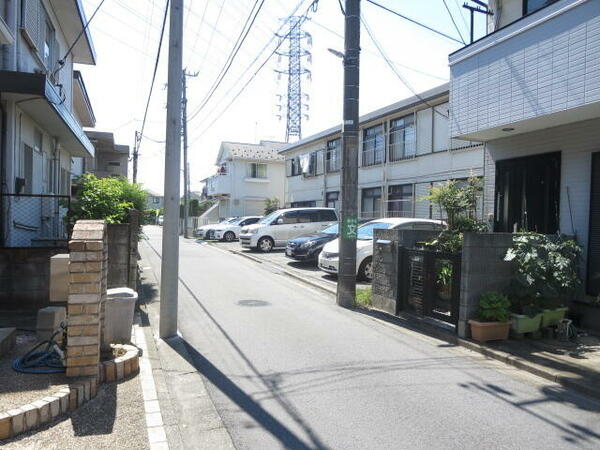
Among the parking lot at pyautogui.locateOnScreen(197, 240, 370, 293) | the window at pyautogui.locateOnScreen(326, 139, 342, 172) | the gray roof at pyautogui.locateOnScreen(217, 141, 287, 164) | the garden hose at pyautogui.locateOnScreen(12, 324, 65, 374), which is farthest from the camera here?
the gray roof at pyautogui.locateOnScreen(217, 141, 287, 164)

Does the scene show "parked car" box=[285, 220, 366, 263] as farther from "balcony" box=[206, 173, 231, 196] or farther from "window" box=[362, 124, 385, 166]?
"balcony" box=[206, 173, 231, 196]

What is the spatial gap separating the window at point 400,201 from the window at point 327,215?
2.37 meters

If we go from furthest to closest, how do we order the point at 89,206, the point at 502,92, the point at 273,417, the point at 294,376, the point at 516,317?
the point at 89,206 → the point at 502,92 → the point at 516,317 → the point at 294,376 → the point at 273,417

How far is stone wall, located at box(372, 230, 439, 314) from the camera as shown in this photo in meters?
8.59

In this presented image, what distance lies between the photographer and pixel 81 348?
4469 millimetres

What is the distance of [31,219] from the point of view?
32.6 ft

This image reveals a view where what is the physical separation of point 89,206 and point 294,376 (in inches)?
247

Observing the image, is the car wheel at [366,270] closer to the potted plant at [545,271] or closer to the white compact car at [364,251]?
A: the white compact car at [364,251]

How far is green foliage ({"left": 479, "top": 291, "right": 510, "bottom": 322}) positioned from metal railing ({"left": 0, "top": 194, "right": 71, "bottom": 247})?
22.9ft

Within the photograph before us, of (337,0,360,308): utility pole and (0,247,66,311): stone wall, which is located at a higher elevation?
(337,0,360,308): utility pole

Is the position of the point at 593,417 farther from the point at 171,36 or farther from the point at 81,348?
the point at 171,36

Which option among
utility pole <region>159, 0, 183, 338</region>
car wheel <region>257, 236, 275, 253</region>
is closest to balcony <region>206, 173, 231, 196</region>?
car wheel <region>257, 236, 275, 253</region>

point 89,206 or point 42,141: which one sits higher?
point 42,141

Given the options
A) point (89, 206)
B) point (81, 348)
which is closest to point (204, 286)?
point (89, 206)
